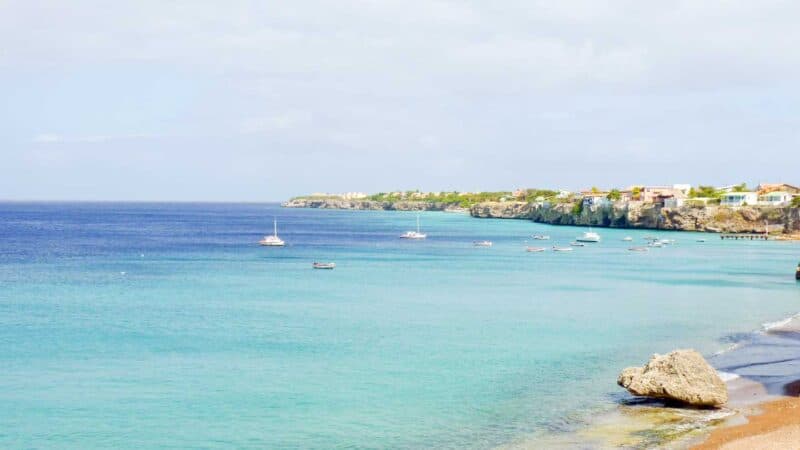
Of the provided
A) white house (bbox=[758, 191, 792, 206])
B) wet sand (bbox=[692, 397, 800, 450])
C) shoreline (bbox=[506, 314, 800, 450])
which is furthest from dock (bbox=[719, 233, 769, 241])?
wet sand (bbox=[692, 397, 800, 450])

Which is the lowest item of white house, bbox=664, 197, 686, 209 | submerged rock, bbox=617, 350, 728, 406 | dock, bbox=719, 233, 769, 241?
submerged rock, bbox=617, 350, 728, 406

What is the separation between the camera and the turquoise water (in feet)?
76.7

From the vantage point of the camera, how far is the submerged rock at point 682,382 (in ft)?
81.4

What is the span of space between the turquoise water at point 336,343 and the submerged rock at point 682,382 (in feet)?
5.41

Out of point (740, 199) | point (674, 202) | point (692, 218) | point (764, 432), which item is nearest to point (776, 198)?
point (740, 199)

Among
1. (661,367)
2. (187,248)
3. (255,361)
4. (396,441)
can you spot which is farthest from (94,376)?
(187,248)

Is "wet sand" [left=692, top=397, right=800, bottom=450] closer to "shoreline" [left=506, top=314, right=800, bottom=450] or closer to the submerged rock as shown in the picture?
"shoreline" [left=506, top=314, right=800, bottom=450]

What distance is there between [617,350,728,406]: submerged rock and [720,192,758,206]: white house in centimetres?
13388

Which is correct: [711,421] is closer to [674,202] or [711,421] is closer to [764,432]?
[764,432]

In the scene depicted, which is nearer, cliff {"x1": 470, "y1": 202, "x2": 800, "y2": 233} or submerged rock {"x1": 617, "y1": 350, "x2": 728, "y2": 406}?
submerged rock {"x1": 617, "y1": 350, "x2": 728, "y2": 406}

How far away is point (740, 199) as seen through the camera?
150625 millimetres

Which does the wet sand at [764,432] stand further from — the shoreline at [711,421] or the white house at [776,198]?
the white house at [776,198]

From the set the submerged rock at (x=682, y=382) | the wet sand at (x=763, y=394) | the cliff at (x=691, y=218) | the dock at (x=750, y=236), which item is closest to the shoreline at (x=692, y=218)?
the cliff at (x=691, y=218)

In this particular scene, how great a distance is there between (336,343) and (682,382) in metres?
16.2
